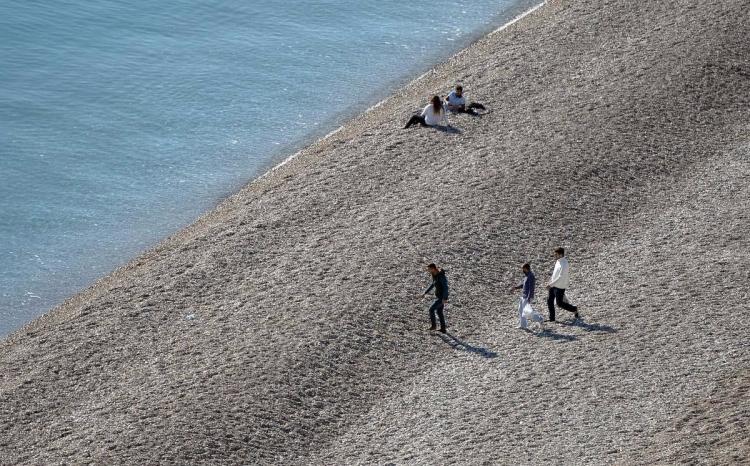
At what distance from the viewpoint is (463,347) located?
21156 mm

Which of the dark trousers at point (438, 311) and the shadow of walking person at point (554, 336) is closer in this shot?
the shadow of walking person at point (554, 336)

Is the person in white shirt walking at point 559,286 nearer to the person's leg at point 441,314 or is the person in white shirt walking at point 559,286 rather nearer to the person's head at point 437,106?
the person's leg at point 441,314

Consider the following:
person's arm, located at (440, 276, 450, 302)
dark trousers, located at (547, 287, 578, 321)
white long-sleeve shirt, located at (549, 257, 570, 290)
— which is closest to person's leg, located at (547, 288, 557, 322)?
dark trousers, located at (547, 287, 578, 321)

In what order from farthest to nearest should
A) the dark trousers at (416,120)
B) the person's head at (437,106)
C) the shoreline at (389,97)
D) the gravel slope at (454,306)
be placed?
the shoreline at (389,97) < the dark trousers at (416,120) < the person's head at (437,106) < the gravel slope at (454,306)

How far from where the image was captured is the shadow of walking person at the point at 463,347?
68.2 feet

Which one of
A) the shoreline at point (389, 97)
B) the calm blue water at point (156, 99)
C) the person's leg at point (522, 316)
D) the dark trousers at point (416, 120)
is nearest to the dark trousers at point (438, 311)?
the person's leg at point (522, 316)

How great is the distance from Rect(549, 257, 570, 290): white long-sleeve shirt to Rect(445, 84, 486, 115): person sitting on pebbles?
972 centimetres

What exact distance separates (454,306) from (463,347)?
4.47 feet

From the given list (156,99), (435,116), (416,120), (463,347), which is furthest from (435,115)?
(156,99)

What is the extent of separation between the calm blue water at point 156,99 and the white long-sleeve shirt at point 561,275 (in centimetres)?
1109

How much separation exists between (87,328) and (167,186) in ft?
32.7

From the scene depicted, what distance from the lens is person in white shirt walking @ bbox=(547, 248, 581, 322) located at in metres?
21.1

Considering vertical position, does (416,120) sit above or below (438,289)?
above

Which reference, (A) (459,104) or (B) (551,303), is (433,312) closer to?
(B) (551,303)
